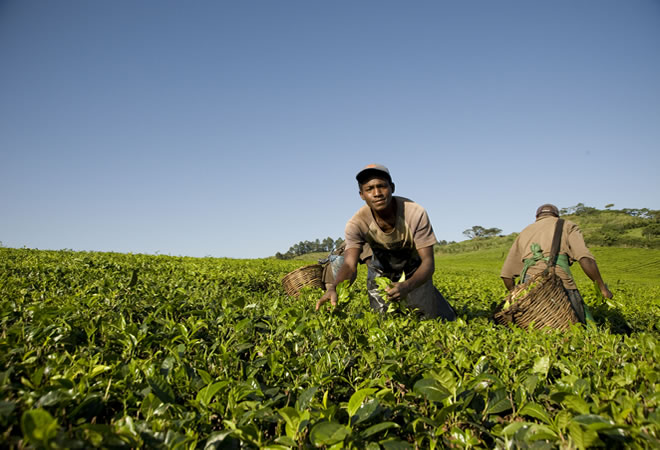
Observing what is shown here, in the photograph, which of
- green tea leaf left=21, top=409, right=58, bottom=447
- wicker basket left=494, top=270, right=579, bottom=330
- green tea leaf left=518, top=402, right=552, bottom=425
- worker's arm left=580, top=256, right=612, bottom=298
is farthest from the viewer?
worker's arm left=580, top=256, right=612, bottom=298

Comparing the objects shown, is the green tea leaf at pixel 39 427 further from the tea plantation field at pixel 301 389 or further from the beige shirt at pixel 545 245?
the beige shirt at pixel 545 245

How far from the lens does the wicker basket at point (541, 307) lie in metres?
3.63

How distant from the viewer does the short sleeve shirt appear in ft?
12.9

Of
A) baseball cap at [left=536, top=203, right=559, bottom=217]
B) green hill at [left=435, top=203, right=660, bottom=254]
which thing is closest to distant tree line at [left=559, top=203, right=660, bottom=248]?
green hill at [left=435, top=203, right=660, bottom=254]

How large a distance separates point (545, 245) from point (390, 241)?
2.06 meters

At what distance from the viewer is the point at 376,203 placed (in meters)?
3.89

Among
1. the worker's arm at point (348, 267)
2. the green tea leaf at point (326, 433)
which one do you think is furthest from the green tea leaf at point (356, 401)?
the worker's arm at point (348, 267)

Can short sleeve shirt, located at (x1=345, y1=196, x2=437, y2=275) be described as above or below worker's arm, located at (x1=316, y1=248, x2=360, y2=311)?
above

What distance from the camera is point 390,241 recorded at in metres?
4.18

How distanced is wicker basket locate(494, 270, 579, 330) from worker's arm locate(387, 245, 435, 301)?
886 millimetres

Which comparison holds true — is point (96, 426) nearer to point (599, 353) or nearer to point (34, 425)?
point (34, 425)

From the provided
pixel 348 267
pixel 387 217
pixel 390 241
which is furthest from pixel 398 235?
pixel 348 267

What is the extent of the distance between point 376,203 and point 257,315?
182cm

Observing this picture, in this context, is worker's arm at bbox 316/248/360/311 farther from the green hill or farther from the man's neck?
the green hill
